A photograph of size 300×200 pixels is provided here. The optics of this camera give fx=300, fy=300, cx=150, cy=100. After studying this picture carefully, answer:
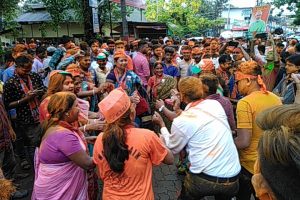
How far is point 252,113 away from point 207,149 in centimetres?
62

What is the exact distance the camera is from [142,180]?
7.81 feet

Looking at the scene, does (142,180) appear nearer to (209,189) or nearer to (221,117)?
(209,189)

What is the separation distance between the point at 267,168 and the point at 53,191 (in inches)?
79.8

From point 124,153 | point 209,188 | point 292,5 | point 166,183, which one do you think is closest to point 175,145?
point 209,188

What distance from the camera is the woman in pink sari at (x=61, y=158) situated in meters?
2.51

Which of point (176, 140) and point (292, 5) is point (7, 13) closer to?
point (176, 140)

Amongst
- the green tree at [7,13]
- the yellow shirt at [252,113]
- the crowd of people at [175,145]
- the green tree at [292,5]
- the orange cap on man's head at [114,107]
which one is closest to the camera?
the crowd of people at [175,145]

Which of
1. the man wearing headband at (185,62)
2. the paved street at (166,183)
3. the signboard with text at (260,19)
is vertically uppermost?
the signboard with text at (260,19)

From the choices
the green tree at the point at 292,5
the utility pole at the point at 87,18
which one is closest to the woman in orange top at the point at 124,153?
the utility pole at the point at 87,18

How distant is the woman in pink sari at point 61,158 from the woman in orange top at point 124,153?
234mm

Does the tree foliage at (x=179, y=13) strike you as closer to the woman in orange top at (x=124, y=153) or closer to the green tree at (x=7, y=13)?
the green tree at (x=7, y=13)

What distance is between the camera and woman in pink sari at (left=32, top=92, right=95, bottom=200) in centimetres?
251

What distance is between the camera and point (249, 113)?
2.91 meters

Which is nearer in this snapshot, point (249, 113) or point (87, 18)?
point (249, 113)
